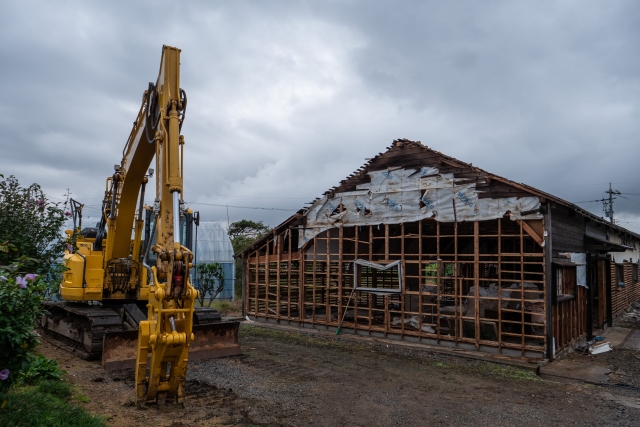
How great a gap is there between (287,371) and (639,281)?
21.2m

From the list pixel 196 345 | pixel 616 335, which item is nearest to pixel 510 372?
pixel 196 345

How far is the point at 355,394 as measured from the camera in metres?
7.52

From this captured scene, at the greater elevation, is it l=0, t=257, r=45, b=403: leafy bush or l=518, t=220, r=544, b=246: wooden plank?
l=518, t=220, r=544, b=246: wooden plank

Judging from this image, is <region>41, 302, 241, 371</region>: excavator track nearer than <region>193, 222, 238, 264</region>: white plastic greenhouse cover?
Yes

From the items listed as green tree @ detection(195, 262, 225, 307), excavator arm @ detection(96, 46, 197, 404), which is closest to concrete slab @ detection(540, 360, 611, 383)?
excavator arm @ detection(96, 46, 197, 404)

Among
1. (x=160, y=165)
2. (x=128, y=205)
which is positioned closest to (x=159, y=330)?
(x=160, y=165)

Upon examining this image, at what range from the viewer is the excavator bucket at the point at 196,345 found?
8.53 metres

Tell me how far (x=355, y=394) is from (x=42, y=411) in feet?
14.0

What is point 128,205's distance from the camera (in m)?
9.65

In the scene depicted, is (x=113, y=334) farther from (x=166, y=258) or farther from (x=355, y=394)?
(x=355, y=394)

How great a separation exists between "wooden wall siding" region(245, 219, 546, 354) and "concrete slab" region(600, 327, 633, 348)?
8.46 ft

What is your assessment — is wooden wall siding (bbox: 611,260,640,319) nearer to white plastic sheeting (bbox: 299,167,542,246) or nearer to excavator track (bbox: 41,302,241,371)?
white plastic sheeting (bbox: 299,167,542,246)

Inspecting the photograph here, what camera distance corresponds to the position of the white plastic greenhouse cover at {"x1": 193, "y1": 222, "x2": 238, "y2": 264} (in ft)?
82.5

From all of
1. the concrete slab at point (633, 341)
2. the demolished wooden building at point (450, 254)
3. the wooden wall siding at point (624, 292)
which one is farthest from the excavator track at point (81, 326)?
the wooden wall siding at point (624, 292)
